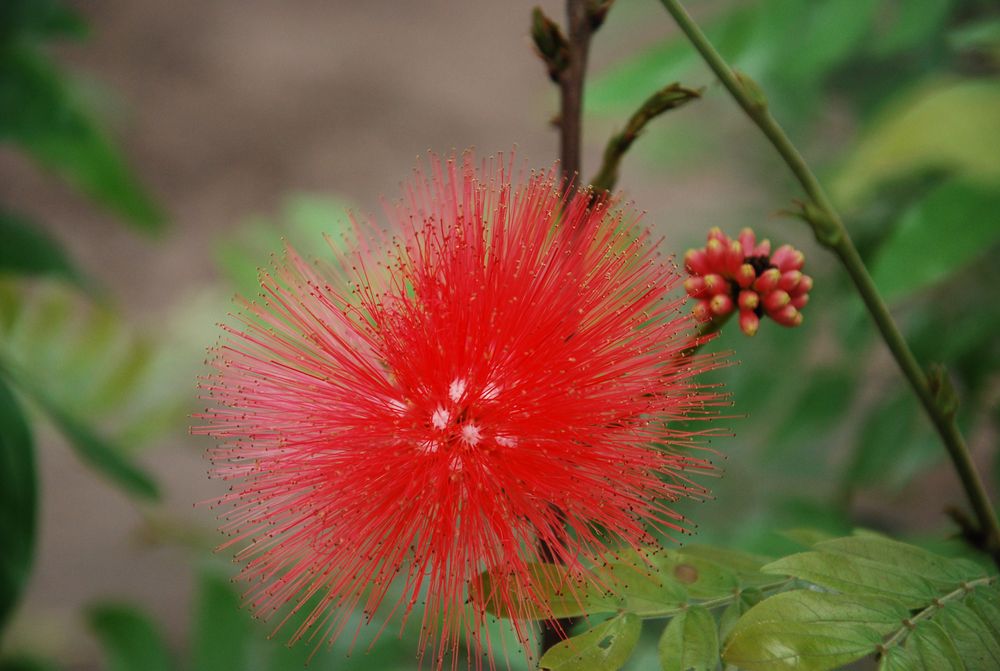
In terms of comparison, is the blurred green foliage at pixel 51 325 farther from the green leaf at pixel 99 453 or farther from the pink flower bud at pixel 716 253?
the pink flower bud at pixel 716 253

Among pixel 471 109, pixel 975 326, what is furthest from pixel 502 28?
pixel 975 326

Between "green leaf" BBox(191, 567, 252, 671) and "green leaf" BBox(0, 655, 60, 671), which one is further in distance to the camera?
"green leaf" BBox(0, 655, 60, 671)

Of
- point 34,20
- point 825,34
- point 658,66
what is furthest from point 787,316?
point 34,20

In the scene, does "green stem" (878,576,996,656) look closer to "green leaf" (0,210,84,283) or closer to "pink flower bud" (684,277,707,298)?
"pink flower bud" (684,277,707,298)

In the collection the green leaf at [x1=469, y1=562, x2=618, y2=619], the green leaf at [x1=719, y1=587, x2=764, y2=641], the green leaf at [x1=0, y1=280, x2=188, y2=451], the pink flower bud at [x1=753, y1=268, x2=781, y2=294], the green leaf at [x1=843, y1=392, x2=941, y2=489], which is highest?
the green leaf at [x1=0, y1=280, x2=188, y2=451]

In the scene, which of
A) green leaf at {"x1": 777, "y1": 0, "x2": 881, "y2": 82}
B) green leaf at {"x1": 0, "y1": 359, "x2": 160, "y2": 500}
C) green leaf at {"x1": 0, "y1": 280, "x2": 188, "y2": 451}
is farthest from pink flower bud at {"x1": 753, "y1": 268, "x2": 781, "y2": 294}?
green leaf at {"x1": 0, "y1": 280, "x2": 188, "y2": 451}
